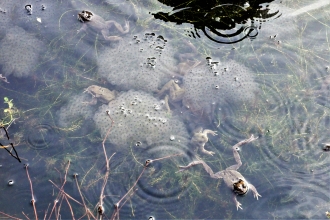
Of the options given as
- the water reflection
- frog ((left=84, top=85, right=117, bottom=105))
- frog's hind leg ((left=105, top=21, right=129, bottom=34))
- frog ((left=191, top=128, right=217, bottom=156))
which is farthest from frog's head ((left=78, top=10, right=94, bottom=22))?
frog ((left=191, top=128, right=217, bottom=156))

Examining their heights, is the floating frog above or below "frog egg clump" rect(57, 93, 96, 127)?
above

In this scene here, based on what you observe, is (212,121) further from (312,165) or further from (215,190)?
(312,165)

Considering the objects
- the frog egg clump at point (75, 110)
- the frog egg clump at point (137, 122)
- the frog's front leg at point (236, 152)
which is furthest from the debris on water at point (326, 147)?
the frog egg clump at point (75, 110)

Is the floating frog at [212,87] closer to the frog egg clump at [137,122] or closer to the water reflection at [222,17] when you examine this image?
the frog egg clump at [137,122]

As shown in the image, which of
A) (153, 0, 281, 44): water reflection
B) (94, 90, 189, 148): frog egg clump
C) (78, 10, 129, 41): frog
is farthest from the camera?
(78, 10, 129, 41): frog

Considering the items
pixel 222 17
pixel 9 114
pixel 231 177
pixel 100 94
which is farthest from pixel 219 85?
pixel 9 114

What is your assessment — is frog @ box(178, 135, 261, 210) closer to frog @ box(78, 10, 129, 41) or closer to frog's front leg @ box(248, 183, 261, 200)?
frog's front leg @ box(248, 183, 261, 200)

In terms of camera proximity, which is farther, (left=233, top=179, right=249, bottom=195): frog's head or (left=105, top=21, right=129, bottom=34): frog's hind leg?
(left=105, top=21, right=129, bottom=34): frog's hind leg
